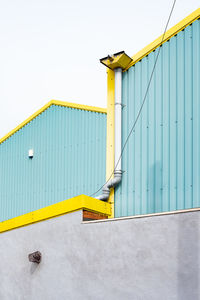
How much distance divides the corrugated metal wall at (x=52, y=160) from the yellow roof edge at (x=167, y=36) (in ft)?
9.26

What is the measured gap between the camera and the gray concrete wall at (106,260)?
534 centimetres

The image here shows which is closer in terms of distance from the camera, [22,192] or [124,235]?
[124,235]

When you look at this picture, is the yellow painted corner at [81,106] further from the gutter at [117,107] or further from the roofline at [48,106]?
the gutter at [117,107]

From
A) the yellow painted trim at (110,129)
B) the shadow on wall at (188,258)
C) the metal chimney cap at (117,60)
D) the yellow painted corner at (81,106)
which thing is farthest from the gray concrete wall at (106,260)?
the yellow painted corner at (81,106)

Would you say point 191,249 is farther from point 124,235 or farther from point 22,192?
point 22,192

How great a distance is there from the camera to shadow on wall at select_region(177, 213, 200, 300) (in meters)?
5.12

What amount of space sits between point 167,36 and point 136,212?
3.46m

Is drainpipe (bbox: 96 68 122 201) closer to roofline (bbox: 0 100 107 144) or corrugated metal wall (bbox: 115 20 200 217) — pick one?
corrugated metal wall (bbox: 115 20 200 217)

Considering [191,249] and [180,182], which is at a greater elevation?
[180,182]

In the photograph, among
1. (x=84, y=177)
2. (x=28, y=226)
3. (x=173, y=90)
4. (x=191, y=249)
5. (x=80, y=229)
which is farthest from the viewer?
(x=84, y=177)

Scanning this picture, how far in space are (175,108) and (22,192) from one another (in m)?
6.63

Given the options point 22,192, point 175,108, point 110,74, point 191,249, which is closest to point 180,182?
point 175,108

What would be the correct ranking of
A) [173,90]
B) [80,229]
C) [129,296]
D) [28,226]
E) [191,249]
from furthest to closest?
[28,226] → [173,90] → [80,229] → [129,296] → [191,249]

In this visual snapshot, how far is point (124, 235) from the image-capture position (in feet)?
20.3
